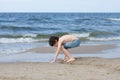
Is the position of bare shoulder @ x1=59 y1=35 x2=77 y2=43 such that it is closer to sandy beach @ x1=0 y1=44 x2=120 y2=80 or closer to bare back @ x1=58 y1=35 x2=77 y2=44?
bare back @ x1=58 y1=35 x2=77 y2=44

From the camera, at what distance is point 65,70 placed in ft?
28.9

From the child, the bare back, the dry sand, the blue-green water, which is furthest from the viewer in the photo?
the blue-green water

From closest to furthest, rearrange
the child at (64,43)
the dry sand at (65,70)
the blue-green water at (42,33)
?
1. the dry sand at (65,70)
2. the child at (64,43)
3. the blue-green water at (42,33)

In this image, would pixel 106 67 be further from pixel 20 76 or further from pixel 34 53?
pixel 34 53

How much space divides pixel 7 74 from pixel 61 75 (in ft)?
4.06

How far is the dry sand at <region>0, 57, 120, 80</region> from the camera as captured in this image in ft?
26.2

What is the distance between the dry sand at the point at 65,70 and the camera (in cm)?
798

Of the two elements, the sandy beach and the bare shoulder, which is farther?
the bare shoulder

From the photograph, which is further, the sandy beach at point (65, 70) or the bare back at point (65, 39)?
the bare back at point (65, 39)

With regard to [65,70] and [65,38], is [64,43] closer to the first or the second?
[65,38]

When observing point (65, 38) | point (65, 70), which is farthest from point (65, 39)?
point (65, 70)

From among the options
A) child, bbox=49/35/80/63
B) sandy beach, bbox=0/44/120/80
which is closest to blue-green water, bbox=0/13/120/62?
child, bbox=49/35/80/63

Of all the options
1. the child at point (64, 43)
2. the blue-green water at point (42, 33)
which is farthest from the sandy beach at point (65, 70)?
the blue-green water at point (42, 33)

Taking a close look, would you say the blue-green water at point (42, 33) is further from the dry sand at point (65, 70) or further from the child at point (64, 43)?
the dry sand at point (65, 70)
